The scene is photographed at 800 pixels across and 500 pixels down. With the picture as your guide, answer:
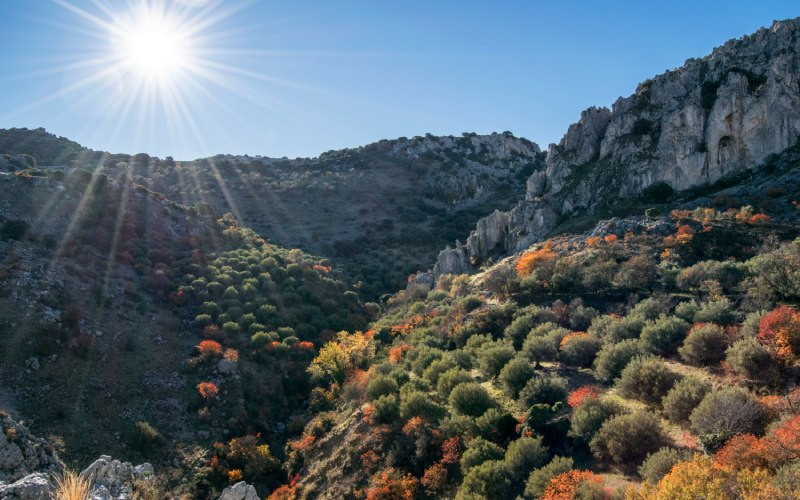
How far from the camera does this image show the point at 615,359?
64.7 ft

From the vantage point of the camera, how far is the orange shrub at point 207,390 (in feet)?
94.2

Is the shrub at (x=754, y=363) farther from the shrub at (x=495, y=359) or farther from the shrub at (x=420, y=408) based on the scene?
the shrub at (x=420, y=408)

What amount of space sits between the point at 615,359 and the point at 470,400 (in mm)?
6601

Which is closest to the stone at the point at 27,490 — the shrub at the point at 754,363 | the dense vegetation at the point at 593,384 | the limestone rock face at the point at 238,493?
the limestone rock face at the point at 238,493

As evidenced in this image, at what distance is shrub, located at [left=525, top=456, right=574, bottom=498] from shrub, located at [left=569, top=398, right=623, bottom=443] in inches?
82.9

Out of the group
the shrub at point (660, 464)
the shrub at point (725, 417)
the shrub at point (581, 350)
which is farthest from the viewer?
the shrub at point (581, 350)

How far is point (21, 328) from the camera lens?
1070 inches

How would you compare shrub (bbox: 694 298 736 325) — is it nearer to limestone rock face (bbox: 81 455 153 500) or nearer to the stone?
limestone rock face (bbox: 81 455 153 500)

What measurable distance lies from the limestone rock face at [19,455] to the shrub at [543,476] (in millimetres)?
14240

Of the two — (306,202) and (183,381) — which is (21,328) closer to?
(183,381)

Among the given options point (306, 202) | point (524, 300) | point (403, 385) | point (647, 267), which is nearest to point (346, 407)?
point (403, 385)

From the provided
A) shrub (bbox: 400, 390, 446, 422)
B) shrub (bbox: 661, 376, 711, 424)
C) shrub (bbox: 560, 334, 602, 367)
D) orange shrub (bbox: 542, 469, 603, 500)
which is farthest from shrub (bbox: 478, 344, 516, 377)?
orange shrub (bbox: 542, 469, 603, 500)

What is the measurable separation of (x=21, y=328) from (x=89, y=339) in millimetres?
3540

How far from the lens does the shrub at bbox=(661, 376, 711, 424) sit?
14.7 meters
